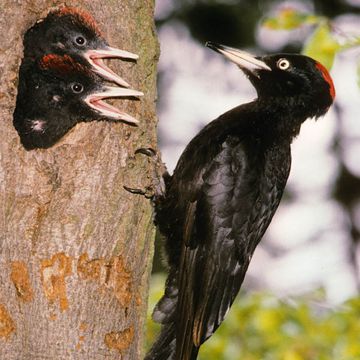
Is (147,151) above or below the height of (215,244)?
above

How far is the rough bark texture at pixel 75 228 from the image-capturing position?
270 centimetres

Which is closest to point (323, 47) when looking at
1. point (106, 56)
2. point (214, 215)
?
point (214, 215)

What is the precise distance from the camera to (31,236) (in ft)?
9.09

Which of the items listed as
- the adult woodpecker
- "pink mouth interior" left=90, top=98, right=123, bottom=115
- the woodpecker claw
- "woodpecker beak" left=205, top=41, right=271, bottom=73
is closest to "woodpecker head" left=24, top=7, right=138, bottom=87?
"pink mouth interior" left=90, top=98, right=123, bottom=115

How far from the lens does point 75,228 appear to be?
2836 millimetres

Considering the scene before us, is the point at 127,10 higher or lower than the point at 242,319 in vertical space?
higher

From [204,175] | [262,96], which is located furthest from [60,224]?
[262,96]

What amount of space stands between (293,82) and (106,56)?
5.06 ft

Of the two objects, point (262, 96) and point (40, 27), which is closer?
point (40, 27)

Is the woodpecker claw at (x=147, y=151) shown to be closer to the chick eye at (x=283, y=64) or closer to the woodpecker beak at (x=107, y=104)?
the woodpecker beak at (x=107, y=104)

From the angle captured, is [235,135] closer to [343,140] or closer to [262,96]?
[262,96]

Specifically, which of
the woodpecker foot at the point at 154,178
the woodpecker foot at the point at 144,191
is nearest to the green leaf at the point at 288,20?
the woodpecker foot at the point at 154,178

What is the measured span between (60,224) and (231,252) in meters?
1.26

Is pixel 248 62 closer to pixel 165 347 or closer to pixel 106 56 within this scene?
pixel 106 56
